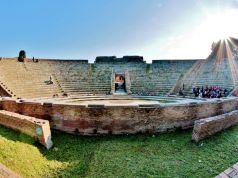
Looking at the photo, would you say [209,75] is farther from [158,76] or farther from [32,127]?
[32,127]

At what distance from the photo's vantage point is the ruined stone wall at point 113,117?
11.1 m

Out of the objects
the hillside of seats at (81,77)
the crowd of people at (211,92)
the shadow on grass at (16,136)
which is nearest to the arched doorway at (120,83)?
the hillside of seats at (81,77)

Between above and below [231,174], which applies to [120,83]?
above

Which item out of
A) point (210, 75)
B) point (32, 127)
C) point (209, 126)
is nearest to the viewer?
point (32, 127)

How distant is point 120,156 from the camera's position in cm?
912

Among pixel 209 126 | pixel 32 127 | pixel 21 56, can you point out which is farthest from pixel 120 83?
pixel 32 127

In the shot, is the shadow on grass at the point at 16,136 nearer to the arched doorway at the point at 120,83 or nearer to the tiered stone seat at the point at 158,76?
the arched doorway at the point at 120,83

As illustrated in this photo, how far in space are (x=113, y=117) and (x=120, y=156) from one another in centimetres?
227

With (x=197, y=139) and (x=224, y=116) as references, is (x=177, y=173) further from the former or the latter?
(x=224, y=116)

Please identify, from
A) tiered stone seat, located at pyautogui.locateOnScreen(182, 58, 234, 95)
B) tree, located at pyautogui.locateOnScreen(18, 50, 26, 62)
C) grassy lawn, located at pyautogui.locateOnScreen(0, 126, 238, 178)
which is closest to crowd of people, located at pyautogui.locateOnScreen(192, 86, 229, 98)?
tiered stone seat, located at pyautogui.locateOnScreen(182, 58, 234, 95)

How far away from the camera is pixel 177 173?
25.5 ft

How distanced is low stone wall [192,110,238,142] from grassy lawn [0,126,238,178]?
0.24 meters

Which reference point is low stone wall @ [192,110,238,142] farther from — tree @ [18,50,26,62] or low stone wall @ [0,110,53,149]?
tree @ [18,50,26,62]

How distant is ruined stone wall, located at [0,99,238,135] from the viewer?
11.1m
